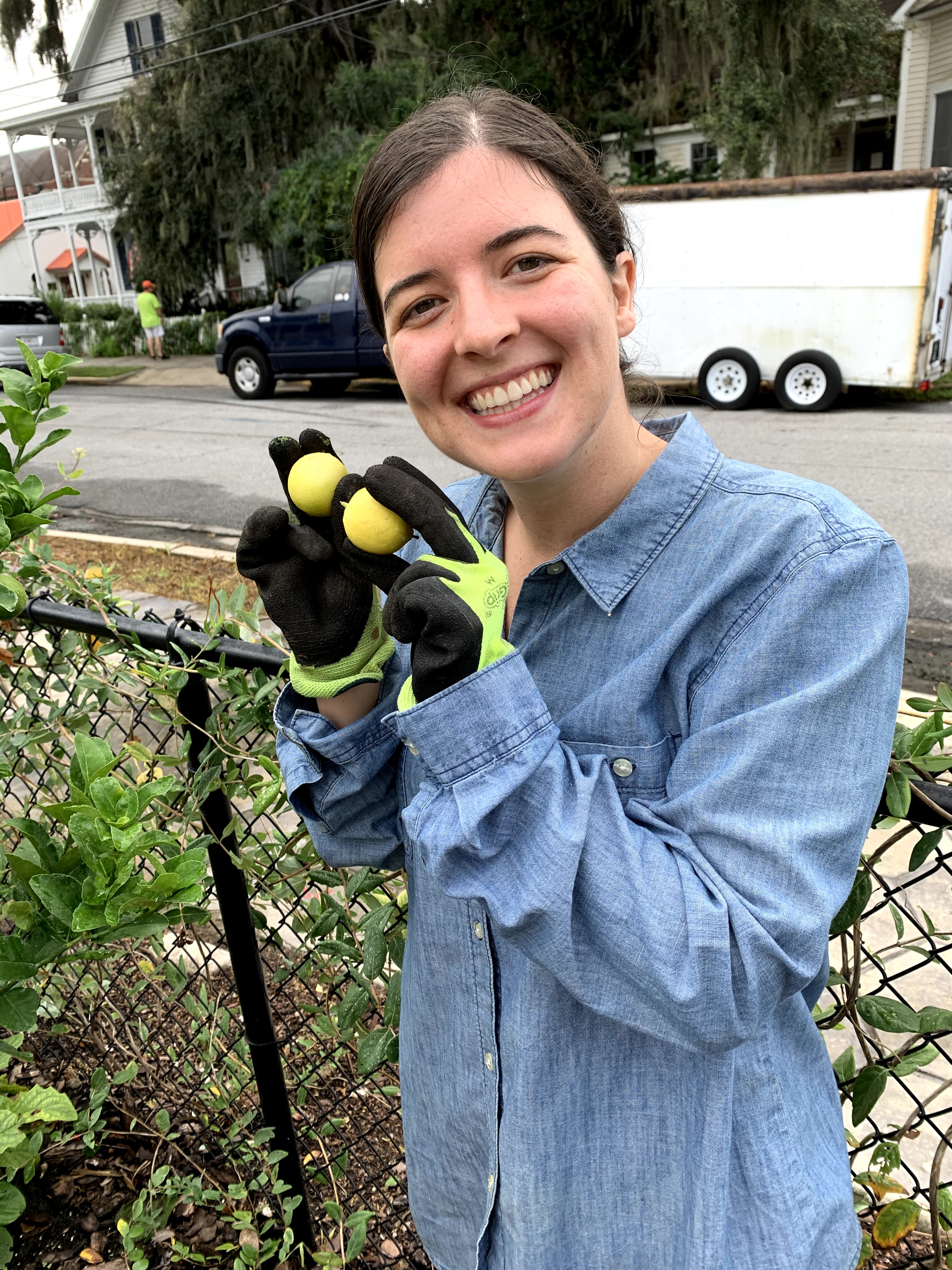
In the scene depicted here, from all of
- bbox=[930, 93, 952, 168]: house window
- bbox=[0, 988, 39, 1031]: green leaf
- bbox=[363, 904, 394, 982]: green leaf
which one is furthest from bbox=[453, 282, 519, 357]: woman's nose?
bbox=[930, 93, 952, 168]: house window

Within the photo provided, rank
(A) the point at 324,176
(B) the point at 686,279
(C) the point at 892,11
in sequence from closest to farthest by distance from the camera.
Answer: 1. (B) the point at 686,279
2. (A) the point at 324,176
3. (C) the point at 892,11

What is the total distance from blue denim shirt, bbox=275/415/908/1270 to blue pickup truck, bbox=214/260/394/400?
12.8m

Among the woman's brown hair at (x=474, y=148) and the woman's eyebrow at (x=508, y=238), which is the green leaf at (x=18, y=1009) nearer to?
the woman's brown hair at (x=474, y=148)

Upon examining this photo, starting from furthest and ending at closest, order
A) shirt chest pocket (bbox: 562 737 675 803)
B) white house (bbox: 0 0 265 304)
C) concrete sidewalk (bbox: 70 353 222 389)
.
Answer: white house (bbox: 0 0 265 304), concrete sidewalk (bbox: 70 353 222 389), shirt chest pocket (bbox: 562 737 675 803)

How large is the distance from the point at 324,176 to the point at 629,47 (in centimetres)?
697

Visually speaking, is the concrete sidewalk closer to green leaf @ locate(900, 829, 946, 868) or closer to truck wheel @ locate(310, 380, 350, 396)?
truck wheel @ locate(310, 380, 350, 396)

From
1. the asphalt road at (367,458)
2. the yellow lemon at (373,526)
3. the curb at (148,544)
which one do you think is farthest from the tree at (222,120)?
the yellow lemon at (373,526)

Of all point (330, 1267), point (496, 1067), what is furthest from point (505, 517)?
point (330, 1267)

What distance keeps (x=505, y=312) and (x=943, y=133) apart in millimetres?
19831

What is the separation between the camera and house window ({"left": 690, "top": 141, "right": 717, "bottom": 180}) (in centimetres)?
1794

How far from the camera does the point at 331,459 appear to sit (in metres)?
1.27

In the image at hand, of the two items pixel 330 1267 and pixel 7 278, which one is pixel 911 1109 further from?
pixel 7 278

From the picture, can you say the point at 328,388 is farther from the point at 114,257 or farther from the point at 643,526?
the point at 643,526

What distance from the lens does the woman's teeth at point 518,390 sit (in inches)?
44.8
